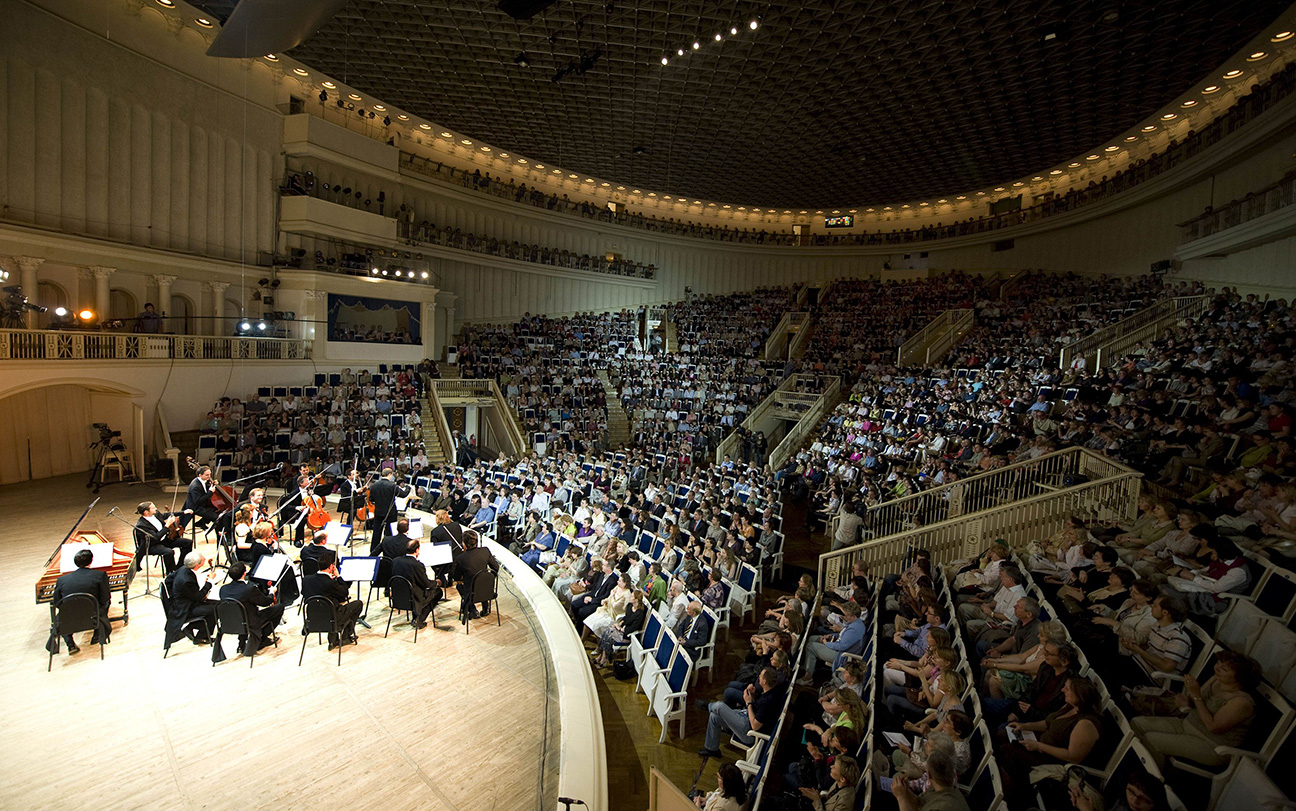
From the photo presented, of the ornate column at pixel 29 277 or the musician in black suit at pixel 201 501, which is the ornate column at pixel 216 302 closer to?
the ornate column at pixel 29 277

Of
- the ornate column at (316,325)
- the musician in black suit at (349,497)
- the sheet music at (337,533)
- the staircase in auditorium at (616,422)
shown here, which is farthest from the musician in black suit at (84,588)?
the staircase in auditorium at (616,422)

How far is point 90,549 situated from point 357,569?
241 cm

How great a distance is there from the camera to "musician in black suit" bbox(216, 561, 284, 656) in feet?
18.7

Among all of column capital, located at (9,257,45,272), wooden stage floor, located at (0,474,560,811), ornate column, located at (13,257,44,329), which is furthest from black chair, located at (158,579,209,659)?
column capital, located at (9,257,45,272)

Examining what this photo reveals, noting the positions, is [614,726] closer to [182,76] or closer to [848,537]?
[848,537]

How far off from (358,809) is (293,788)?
556mm

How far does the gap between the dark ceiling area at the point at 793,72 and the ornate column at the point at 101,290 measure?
7375 millimetres

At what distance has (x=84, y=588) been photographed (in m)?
5.46

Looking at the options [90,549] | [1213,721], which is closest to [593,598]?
[90,549]

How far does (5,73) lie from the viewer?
12750 mm

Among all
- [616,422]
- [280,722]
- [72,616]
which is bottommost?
[280,722]

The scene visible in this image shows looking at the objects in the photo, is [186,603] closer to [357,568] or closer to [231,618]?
[231,618]

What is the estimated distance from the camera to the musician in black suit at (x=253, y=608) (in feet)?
18.7

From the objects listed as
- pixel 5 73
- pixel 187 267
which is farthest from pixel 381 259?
pixel 5 73
